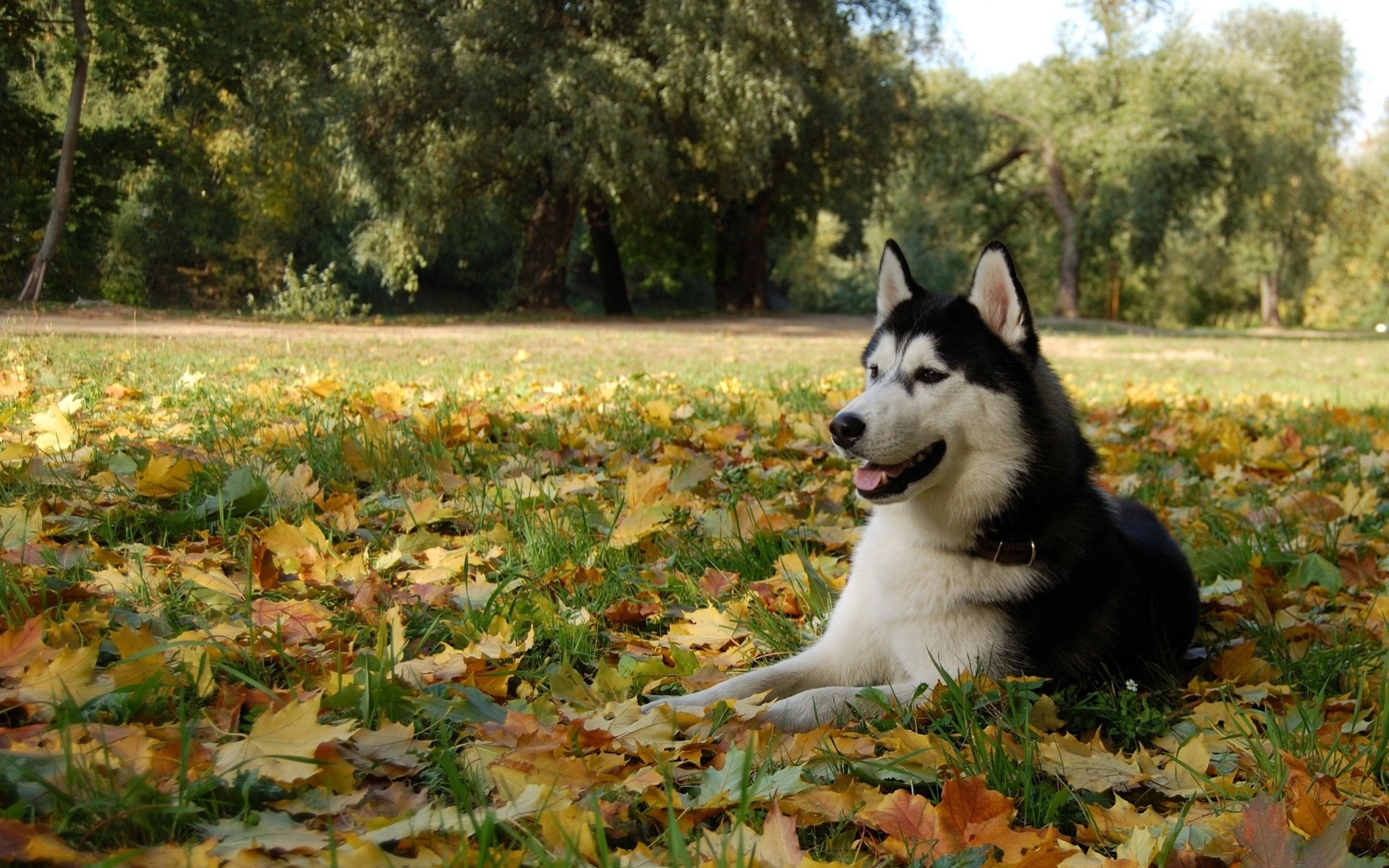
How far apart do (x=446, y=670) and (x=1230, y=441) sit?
188 inches

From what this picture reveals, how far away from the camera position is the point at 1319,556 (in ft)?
12.1

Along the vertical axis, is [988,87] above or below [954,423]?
above

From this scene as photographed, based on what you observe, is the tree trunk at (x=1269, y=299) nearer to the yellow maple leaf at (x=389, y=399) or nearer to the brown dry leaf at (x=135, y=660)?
the yellow maple leaf at (x=389, y=399)

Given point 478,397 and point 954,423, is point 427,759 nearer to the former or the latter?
point 954,423

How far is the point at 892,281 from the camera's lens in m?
3.21

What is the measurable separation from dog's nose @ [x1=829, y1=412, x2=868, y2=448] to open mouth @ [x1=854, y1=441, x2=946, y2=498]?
9cm

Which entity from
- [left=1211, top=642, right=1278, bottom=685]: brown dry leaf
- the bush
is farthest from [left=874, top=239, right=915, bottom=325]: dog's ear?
the bush

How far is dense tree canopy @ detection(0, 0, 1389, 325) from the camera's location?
1625 cm

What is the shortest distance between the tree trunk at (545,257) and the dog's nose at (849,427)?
22.1m

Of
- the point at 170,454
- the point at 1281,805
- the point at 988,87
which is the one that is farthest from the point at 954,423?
the point at 988,87

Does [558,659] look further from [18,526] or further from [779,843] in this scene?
[18,526]

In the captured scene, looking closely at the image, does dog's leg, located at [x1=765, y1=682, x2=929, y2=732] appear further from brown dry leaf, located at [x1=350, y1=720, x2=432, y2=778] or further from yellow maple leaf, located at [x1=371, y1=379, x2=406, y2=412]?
yellow maple leaf, located at [x1=371, y1=379, x2=406, y2=412]

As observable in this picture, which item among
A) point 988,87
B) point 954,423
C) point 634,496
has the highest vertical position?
point 988,87

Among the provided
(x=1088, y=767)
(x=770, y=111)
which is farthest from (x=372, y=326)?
(x=1088, y=767)
